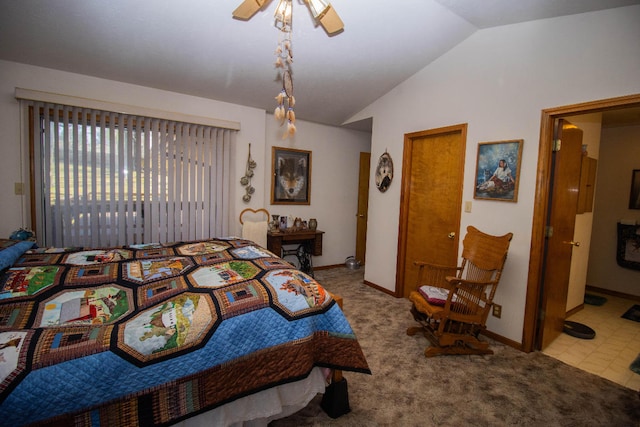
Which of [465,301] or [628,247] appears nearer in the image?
[465,301]

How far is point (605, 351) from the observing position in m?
2.57

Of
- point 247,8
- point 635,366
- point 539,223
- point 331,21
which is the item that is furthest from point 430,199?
point 247,8

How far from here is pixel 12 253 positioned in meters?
1.78

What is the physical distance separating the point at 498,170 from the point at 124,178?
389cm

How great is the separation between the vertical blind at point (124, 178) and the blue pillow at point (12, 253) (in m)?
1.03

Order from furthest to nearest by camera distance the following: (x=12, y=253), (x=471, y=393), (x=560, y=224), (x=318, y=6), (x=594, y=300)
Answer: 1. (x=594, y=300)
2. (x=560, y=224)
3. (x=471, y=393)
4. (x=12, y=253)
5. (x=318, y=6)

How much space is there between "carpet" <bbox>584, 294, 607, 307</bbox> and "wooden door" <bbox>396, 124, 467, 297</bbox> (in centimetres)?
222

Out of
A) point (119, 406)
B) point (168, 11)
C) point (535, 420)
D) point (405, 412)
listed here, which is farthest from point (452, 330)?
point (168, 11)

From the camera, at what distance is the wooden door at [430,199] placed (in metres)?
3.14

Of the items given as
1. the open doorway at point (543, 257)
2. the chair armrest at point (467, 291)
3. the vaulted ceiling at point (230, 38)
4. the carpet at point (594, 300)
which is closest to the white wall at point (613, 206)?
the carpet at point (594, 300)

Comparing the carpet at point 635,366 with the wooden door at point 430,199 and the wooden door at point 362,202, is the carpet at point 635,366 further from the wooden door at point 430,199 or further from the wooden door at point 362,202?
the wooden door at point 362,202

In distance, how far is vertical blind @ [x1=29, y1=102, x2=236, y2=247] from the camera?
2.88m

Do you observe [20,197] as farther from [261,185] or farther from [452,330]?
[452,330]

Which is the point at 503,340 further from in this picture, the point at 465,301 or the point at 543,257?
the point at 543,257
